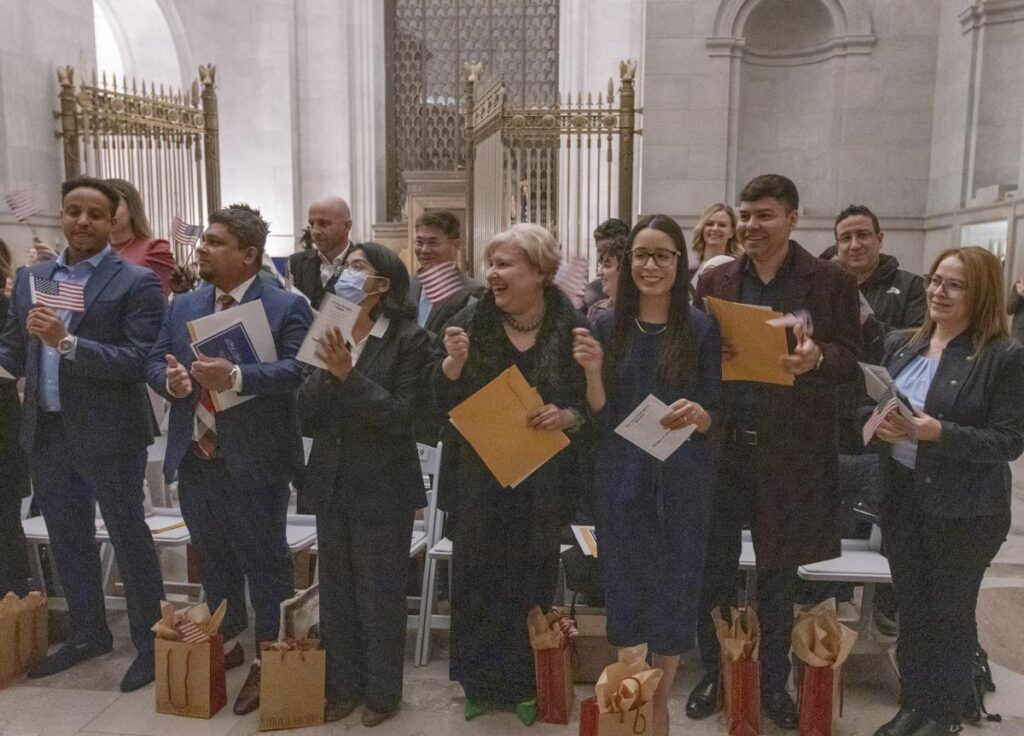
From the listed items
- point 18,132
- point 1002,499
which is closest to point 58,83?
point 18,132

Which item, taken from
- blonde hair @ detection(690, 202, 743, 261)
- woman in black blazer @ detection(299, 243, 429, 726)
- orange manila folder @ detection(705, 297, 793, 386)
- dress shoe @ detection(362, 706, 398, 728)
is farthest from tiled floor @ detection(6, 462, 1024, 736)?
blonde hair @ detection(690, 202, 743, 261)

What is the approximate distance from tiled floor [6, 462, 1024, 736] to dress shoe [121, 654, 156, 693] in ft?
0.12

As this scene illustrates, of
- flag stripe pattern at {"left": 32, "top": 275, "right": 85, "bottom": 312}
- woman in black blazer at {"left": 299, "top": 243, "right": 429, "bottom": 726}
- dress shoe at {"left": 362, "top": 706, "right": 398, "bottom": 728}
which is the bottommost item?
dress shoe at {"left": 362, "top": 706, "right": 398, "bottom": 728}

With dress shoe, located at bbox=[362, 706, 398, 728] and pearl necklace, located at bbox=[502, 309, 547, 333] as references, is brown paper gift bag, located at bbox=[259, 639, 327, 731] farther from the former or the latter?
pearl necklace, located at bbox=[502, 309, 547, 333]

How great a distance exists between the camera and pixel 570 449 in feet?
10.1

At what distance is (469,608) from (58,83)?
8643 mm

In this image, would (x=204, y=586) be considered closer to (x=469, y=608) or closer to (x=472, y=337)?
(x=469, y=608)

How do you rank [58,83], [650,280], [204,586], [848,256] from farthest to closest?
[58,83], [848,256], [204,586], [650,280]

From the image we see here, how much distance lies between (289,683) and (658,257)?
7.03 feet

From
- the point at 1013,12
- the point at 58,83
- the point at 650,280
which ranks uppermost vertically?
the point at 1013,12

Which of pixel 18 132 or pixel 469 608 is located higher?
pixel 18 132

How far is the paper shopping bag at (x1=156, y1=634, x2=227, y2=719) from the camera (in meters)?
3.25

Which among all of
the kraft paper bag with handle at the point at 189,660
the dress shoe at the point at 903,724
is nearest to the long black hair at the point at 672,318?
the dress shoe at the point at 903,724

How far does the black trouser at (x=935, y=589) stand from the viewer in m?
2.83
